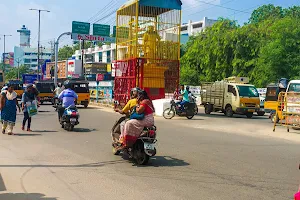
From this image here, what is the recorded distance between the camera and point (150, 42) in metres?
22.4

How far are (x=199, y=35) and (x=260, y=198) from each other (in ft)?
139

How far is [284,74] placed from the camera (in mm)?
34000

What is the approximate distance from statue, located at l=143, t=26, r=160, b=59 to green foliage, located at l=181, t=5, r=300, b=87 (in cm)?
1473

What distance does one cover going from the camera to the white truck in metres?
22.1

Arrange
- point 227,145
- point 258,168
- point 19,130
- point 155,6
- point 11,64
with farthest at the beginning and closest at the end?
point 11,64 < point 155,6 < point 19,130 < point 227,145 < point 258,168

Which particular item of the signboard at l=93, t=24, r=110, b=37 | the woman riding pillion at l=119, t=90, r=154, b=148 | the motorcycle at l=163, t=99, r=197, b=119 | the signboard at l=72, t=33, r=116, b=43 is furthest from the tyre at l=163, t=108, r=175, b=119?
the signboard at l=93, t=24, r=110, b=37

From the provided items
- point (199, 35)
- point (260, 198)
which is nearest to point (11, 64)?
point (199, 35)

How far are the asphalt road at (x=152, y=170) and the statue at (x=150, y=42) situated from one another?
1132cm

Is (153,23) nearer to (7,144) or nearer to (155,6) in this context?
(155,6)

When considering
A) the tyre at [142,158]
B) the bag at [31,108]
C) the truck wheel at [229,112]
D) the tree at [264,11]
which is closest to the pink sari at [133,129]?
the tyre at [142,158]

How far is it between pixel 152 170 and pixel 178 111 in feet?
41.3

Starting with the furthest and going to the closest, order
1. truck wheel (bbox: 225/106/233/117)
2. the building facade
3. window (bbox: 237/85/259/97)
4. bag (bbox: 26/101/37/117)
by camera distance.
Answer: the building facade
truck wheel (bbox: 225/106/233/117)
window (bbox: 237/85/259/97)
bag (bbox: 26/101/37/117)

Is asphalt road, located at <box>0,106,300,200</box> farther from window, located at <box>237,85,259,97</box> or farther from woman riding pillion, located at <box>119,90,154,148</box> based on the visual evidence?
window, located at <box>237,85,259,97</box>

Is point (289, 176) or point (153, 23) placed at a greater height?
point (153, 23)
